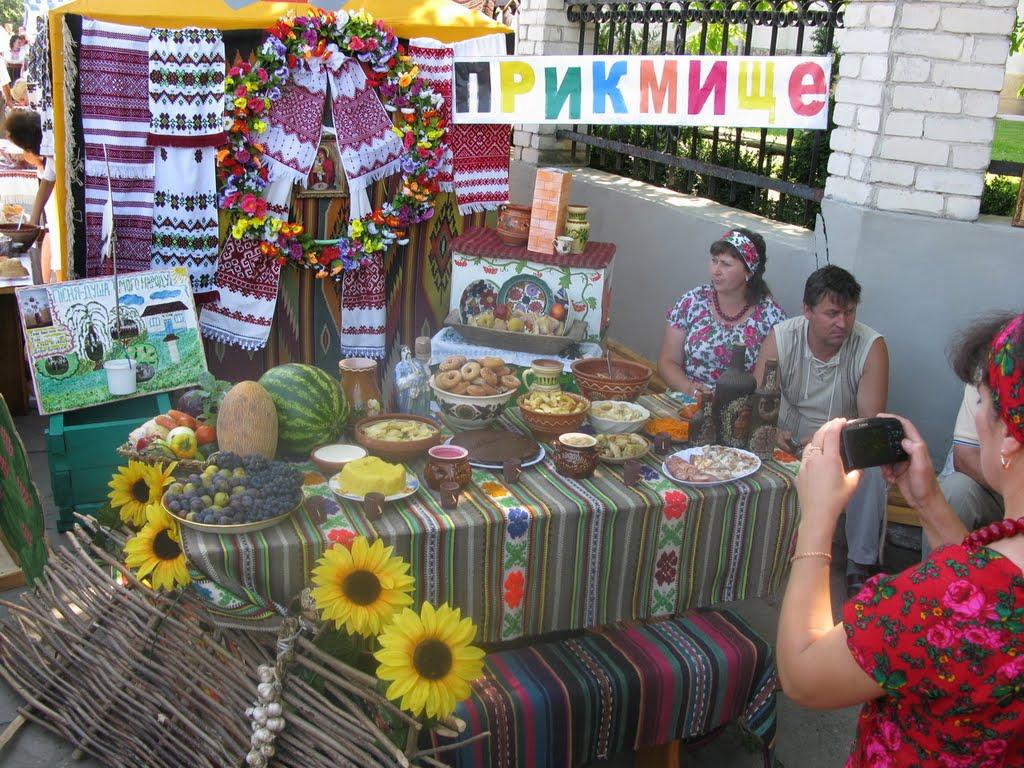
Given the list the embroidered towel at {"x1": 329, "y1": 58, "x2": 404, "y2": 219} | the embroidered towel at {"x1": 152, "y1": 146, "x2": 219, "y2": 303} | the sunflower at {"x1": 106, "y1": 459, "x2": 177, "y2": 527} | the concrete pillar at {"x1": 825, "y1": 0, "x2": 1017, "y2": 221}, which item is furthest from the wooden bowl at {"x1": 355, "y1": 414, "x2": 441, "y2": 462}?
the concrete pillar at {"x1": 825, "y1": 0, "x2": 1017, "y2": 221}

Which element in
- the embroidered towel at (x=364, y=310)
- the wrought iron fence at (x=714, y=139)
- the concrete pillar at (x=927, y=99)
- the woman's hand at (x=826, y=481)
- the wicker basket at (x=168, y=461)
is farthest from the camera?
the embroidered towel at (x=364, y=310)

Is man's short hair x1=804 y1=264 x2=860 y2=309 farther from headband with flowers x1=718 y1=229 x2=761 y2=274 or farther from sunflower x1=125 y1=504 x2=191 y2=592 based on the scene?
sunflower x1=125 y1=504 x2=191 y2=592

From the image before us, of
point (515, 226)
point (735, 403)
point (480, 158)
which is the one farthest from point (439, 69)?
point (735, 403)

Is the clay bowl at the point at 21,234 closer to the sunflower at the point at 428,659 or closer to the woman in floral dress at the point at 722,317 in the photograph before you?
the woman in floral dress at the point at 722,317

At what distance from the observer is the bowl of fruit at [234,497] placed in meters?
2.56

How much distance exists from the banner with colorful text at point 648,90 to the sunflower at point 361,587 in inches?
130

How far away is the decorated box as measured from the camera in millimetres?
4516

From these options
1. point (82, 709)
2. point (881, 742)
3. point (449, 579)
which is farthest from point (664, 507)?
point (82, 709)

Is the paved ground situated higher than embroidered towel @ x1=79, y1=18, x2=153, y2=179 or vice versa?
embroidered towel @ x1=79, y1=18, x2=153, y2=179

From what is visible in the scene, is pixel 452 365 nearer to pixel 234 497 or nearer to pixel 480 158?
pixel 234 497

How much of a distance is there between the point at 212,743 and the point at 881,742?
1.69 metres

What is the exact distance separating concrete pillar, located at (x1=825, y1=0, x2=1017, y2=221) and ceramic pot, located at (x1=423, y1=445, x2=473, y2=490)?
287cm

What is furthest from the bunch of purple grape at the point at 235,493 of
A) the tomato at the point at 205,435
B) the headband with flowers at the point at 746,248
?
the headband with flowers at the point at 746,248

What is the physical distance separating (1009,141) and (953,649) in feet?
49.5
